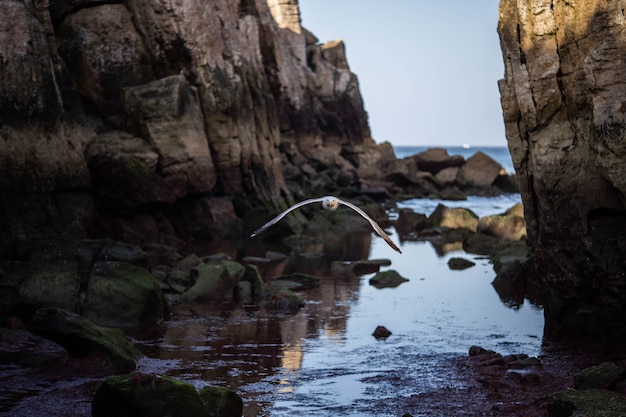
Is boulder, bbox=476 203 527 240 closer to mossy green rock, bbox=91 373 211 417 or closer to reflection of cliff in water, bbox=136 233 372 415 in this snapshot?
reflection of cliff in water, bbox=136 233 372 415

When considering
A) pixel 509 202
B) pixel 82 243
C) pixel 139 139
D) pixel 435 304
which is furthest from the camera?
pixel 509 202

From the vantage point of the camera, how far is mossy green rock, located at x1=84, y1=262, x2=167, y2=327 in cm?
1667

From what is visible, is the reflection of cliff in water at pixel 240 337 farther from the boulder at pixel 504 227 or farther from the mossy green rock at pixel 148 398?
the boulder at pixel 504 227

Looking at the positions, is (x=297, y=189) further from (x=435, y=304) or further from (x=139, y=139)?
(x=435, y=304)

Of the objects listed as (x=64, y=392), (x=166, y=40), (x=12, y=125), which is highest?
(x=166, y=40)

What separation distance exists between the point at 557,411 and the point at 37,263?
961 cm

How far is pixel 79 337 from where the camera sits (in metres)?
13.4

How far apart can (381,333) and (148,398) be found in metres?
6.66

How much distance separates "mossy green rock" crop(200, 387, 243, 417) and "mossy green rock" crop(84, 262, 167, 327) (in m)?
5.75

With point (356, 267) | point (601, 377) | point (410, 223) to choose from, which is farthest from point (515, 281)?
point (410, 223)

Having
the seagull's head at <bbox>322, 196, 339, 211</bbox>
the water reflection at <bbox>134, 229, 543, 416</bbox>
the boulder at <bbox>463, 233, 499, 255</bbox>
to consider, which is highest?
the seagull's head at <bbox>322, 196, 339, 211</bbox>

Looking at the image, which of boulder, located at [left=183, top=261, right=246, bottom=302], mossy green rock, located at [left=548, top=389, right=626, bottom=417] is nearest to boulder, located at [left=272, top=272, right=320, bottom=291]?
boulder, located at [left=183, top=261, right=246, bottom=302]

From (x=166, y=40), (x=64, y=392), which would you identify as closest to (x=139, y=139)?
(x=166, y=40)

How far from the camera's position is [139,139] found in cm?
2836
